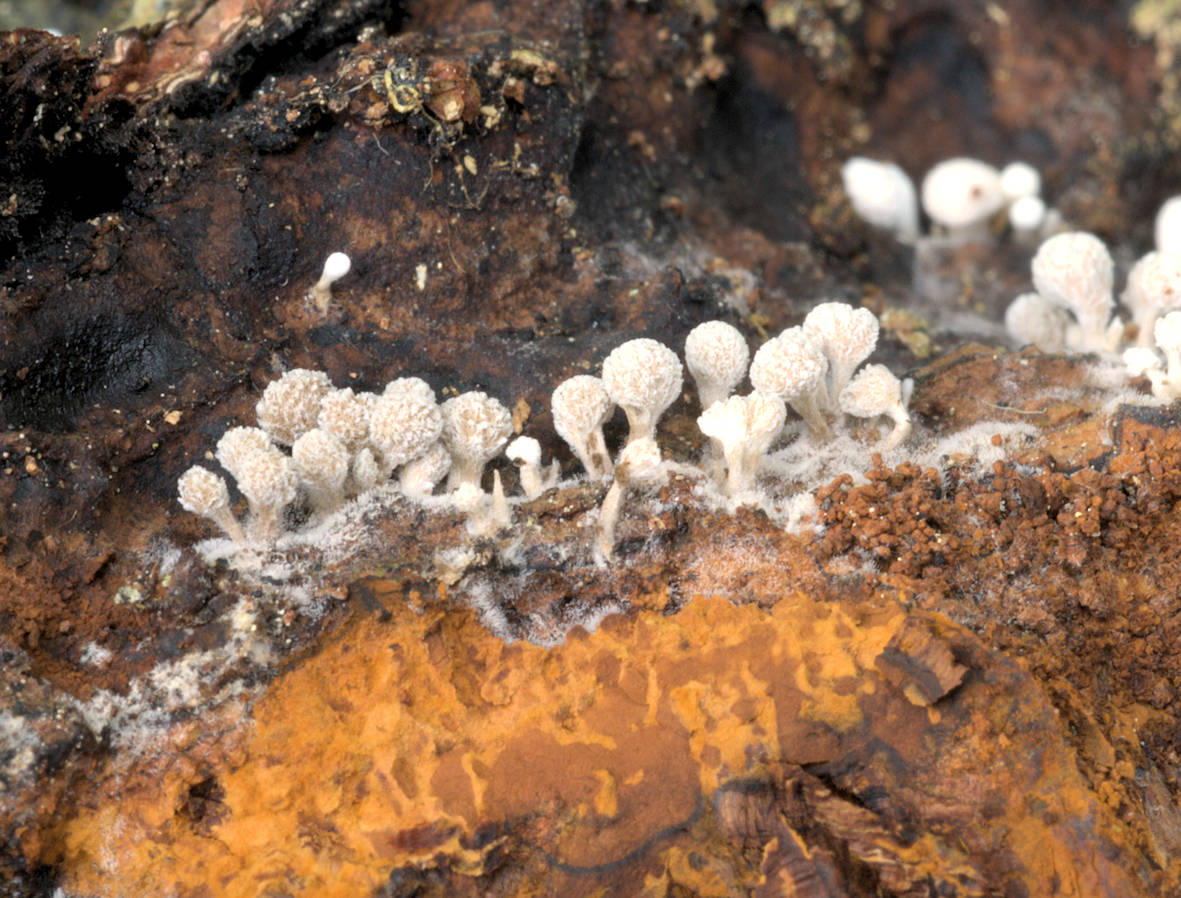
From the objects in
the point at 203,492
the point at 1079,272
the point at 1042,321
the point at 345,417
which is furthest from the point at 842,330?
the point at 203,492

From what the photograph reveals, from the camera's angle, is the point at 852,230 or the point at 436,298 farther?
the point at 852,230

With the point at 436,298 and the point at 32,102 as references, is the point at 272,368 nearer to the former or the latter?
the point at 436,298

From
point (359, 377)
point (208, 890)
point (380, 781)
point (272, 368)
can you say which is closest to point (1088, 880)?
point (380, 781)

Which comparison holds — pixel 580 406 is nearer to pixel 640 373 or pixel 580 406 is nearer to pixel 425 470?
pixel 640 373

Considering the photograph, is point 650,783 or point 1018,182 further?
point 1018,182

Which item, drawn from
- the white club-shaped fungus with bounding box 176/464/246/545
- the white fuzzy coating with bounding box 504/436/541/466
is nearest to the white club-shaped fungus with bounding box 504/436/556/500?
the white fuzzy coating with bounding box 504/436/541/466

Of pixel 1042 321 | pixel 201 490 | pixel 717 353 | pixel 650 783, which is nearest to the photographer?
pixel 650 783


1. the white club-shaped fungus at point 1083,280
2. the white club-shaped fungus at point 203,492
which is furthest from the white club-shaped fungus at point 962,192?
the white club-shaped fungus at point 203,492
